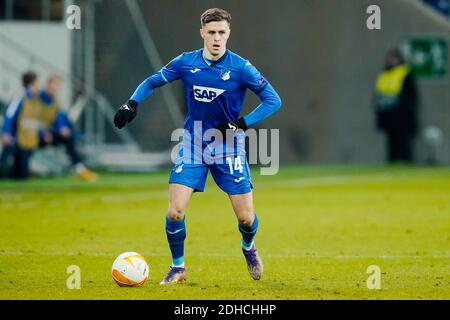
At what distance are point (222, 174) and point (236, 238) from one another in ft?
13.0

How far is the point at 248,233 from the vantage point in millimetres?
→ 9828

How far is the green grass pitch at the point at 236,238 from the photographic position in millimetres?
9211

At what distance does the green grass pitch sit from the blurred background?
3808mm

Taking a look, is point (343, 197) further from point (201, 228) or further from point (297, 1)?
point (297, 1)

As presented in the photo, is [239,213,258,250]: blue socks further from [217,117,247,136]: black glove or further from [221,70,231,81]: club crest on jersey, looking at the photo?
[221,70,231,81]: club crest on jersey

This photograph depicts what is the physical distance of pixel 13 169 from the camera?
23828 mm

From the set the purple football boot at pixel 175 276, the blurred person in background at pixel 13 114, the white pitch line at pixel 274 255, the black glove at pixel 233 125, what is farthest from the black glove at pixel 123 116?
the blurred person in background at pixel 13 114

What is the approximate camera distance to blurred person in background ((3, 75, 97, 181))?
2306cm

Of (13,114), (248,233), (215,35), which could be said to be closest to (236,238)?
(248,233)

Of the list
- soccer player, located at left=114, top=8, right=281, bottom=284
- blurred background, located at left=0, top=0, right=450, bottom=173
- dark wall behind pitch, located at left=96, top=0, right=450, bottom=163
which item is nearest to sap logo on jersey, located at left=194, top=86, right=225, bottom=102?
soccer player, located at left=114, top=8, right=281, bottom=284

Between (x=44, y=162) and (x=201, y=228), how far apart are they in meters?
11.7

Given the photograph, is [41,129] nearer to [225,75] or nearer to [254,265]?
[254,265]
